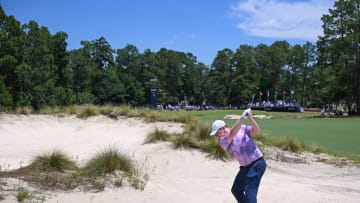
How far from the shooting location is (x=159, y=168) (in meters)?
11.7

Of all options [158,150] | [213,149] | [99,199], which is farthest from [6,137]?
[99,199]

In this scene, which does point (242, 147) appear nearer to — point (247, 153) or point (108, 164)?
point (247, 153)

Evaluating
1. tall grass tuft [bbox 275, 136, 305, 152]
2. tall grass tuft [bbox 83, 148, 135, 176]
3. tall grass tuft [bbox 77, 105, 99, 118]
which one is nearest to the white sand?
tall grass tuft [bbox 77, 105, 99, 118]

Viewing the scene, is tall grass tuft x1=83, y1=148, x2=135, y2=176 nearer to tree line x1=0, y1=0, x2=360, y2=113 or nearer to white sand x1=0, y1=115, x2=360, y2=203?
white sand x1=0, y1=115, x2=360, y2=203

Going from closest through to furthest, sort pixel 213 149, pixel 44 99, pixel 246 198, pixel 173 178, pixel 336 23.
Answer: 1. pixel 246 198
2. pixel 173 178
3. pixel 213 149
4. pixel 44 99
5. pixel 336 23

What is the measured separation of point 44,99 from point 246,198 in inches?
1780

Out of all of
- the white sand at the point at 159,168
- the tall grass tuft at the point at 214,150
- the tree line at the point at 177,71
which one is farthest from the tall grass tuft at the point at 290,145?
the tree line at the point at 177,71

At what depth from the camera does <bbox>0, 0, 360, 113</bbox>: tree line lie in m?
47.0

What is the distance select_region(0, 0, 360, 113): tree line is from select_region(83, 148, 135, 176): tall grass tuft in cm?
3031

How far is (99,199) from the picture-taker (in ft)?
24.6

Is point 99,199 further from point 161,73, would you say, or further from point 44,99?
point 161,73

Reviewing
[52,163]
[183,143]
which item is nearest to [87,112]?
[183,143]

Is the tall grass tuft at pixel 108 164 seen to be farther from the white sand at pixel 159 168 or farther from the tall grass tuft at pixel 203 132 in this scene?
the tall grass tuft at pixel 203 132

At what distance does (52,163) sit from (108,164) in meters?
1.19
